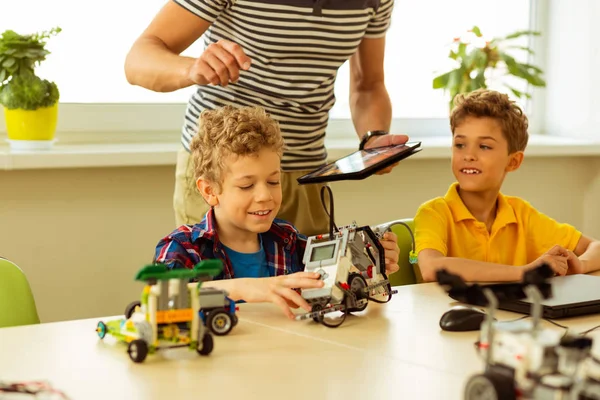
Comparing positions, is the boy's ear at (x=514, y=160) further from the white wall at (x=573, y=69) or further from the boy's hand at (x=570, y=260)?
the white wall at (x=573, y=69)

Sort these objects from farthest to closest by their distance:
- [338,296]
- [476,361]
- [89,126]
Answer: [89,126] → [338,296] → [476,361]

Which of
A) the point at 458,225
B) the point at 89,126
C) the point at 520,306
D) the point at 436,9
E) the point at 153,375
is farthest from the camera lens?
the point at 436,9

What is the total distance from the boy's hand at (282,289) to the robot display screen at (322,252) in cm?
4

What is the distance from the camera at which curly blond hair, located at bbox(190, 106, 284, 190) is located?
169 centimetres

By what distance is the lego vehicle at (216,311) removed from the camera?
133cm

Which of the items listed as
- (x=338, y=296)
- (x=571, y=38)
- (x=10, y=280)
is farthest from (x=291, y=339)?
(x=571, y=38)

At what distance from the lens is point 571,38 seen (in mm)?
3387

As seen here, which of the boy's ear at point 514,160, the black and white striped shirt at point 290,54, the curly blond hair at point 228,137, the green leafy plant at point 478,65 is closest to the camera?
the curly blond hair at point 228,137

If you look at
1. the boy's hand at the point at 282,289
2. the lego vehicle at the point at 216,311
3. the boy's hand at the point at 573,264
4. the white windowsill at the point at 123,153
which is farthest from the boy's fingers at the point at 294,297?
the white windowsill at the point at 123,153

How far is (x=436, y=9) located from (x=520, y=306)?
6.53ft

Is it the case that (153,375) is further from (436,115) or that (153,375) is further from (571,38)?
(571,38)

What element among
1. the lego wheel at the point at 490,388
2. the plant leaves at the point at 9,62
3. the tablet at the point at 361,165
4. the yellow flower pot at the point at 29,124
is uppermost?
the plant leaves at the point at 9,62

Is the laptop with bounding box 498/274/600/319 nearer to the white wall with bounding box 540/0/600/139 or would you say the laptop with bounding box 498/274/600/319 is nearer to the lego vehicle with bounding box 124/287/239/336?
the lego vehicle with bounding box 124/287/239/336

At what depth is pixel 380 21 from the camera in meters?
2.08
